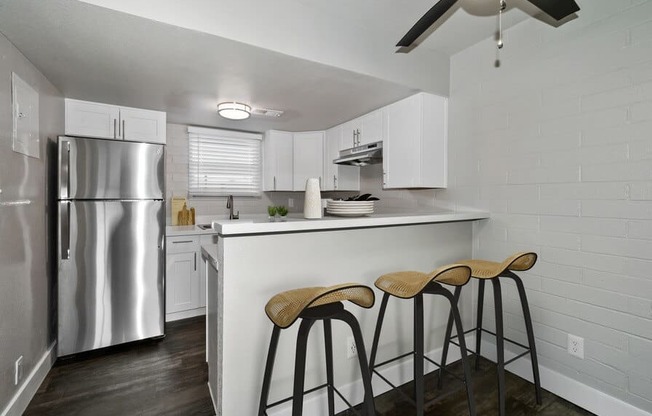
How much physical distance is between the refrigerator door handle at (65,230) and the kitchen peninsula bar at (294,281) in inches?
50.9

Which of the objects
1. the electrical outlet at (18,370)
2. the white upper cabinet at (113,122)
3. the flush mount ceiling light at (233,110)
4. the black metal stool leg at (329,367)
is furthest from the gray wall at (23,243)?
the black metal stool leg at (329,367)

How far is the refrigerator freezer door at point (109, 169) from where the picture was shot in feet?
7.68

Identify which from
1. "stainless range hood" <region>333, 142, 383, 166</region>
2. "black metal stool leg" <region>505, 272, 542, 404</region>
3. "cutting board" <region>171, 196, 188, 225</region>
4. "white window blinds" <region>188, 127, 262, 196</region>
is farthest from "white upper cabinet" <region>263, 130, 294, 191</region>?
"black metal stool leg" <region>505, 272, 542, 404</region>

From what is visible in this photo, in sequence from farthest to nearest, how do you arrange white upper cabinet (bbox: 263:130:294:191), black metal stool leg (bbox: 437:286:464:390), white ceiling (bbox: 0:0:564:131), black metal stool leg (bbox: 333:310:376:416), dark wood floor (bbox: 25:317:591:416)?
white upper cabinet (bbox: 263:130:294:191) < black metal stool leg (bbox: 437:286:464:390) < dark wood floor (bbox: 25:317:591:416) < white ceiling (bbox: 0:0:564:131) < black metal stool leg (bbox: 333:310:376:416)

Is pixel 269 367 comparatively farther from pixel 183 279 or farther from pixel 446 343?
pixel 183 279

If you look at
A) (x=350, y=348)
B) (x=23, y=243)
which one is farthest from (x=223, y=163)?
(x=350, y=348)

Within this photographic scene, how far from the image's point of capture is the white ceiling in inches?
61.1

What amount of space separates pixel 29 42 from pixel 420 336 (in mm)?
2766

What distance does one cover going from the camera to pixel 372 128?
3102mm

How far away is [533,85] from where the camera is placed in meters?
2.10

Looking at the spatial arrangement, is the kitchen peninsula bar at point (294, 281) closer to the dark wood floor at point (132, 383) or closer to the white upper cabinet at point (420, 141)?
the dark wood floor at point (132, 383)

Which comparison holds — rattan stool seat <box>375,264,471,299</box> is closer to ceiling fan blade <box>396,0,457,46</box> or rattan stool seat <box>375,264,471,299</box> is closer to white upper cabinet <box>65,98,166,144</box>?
ceiling fan blade <box>396,0,457,46</box>

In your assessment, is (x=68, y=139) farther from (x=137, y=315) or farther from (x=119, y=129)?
(x=137, y=315)

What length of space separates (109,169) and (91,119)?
2.27ft
